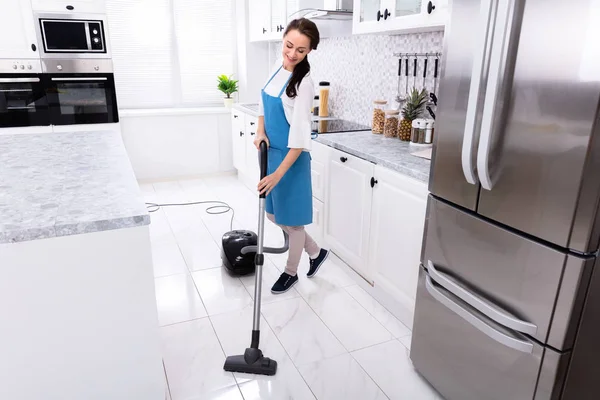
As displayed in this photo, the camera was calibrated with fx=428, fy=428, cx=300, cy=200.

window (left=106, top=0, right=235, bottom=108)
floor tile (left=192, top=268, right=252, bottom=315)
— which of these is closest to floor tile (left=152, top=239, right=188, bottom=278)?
floor tile (left=192, top=268, right=252, bottom=315)

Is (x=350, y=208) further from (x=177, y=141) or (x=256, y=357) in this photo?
(x=177, y=141)

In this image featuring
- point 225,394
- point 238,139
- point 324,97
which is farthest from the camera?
point 238,139

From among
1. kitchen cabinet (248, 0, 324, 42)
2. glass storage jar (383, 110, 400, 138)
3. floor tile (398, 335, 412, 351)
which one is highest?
kitchen cabinet (248, 0, 324, 42)

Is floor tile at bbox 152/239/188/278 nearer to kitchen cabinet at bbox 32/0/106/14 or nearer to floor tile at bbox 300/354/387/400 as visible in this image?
floor tile at bbox 300/354/387/400

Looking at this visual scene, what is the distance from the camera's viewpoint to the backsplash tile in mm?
2684

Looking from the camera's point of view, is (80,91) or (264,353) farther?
(80,91)

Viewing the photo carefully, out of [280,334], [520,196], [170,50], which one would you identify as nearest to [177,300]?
[280,334]

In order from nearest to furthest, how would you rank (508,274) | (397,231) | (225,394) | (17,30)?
(508,274)
(225,394)
(397,231)
(17,30)

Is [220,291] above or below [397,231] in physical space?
below

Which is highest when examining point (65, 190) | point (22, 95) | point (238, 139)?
point (22, 95)

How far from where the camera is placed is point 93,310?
1.33 metres

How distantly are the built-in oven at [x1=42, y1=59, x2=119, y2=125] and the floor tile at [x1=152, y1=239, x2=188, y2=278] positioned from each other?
5.04 feet

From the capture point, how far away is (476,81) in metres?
1.32

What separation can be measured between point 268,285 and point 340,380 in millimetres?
897
